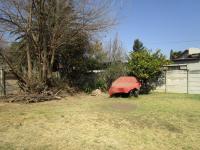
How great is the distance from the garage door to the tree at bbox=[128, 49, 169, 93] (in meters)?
0.71

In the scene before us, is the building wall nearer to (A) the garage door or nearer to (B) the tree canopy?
(A) the garage door

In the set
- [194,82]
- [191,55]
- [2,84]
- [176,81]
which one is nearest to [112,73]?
[176,81]

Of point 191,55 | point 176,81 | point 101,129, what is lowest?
point 101,129

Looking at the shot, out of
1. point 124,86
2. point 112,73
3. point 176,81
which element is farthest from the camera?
point 112,73

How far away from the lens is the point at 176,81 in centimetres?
1928

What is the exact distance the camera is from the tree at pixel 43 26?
15922 millimetres

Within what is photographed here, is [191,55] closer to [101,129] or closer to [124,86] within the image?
[124,86]

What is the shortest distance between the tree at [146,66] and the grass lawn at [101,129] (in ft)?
22.2

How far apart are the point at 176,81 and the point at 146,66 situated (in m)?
Answer: 2.27

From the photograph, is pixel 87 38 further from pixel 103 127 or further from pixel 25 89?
pixel 103 127

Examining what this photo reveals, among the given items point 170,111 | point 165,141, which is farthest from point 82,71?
point 165,141

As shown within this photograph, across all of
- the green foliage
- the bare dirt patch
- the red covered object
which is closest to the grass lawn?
the bare dirt patch

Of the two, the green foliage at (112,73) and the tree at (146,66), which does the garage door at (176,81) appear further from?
the green foliage at (112,73)

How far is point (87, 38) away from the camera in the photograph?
19328 mm
